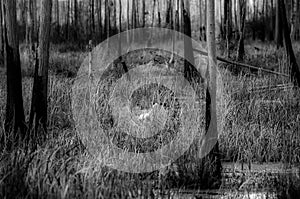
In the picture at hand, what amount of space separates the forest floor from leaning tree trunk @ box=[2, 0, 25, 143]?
0.35 meters

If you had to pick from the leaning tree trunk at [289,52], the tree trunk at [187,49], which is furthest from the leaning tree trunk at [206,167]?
the tree trunk at [187,49]

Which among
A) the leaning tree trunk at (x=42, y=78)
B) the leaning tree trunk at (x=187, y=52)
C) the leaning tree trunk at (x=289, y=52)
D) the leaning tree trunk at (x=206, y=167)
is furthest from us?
the leaning tree trunk at (x=187, y=52)

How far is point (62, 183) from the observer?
267cm

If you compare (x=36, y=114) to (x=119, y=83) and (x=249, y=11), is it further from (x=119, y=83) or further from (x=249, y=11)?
(x=249, y=11)

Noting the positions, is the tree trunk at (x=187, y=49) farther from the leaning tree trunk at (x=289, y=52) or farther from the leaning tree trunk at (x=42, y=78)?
the leaning tree trunk at (x=42, y=78)

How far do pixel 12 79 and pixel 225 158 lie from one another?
186 centimetres

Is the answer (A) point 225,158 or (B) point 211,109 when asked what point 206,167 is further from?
(A) point 225,158

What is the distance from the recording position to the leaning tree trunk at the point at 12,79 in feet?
12.8

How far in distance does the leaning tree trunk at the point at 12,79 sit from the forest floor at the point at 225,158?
35cm

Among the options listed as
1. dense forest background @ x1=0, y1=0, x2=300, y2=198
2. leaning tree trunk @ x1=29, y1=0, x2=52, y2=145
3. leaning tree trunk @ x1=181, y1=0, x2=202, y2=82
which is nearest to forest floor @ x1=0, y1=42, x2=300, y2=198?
dense forest background @ x1=0, y1=0, x2=300, y2=198

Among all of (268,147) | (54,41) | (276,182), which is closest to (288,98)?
(268,147)

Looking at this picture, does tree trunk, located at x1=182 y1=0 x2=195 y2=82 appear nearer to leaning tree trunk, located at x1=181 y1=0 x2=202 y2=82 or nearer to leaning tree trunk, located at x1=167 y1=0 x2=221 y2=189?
leaning tree trunk, located at x1=181 y1=0 x2=202 y2=82

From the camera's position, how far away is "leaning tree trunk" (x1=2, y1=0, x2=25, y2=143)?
3896mm

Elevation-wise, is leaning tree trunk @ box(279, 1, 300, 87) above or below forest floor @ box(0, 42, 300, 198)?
above
